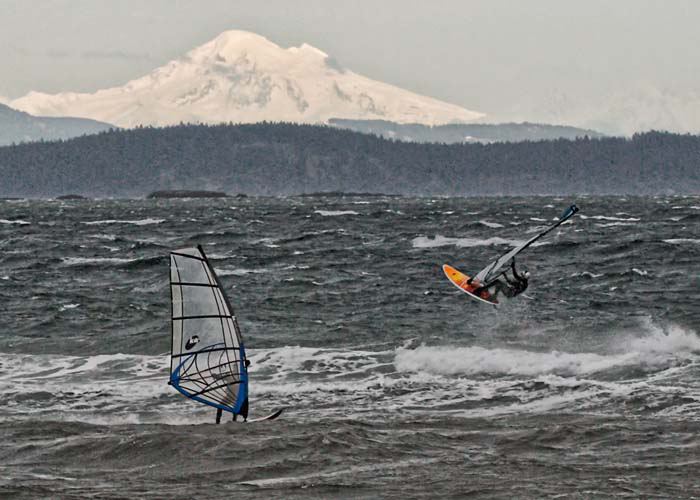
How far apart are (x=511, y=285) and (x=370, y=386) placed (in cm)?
803

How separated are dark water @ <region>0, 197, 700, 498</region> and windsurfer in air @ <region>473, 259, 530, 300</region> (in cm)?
118

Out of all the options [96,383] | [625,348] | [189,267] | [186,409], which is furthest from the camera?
[625,348]

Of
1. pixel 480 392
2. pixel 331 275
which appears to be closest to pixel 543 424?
pixel 480 392

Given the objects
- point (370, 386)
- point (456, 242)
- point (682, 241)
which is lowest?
point (370, 386)

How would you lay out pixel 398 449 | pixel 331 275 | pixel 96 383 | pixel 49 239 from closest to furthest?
pixel 398 449 < pixel 96 383 < pixel 331 275 < pixel 49 239

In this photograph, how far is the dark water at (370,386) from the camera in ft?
52.5

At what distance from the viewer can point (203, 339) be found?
1988cm

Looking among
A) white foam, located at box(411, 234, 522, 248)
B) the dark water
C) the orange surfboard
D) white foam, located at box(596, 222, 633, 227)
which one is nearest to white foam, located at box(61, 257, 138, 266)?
Result: the dark water

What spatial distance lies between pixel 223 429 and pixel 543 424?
5325 millimetres

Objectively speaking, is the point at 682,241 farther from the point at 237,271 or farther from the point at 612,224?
the point at 237,271

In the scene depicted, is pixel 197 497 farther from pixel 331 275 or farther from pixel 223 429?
pixel 331 275

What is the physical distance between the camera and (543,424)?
19.9m

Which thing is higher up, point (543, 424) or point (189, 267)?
point (189, 267)

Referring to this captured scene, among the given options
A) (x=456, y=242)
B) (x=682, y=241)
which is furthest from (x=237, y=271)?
(x=682, y=241)
